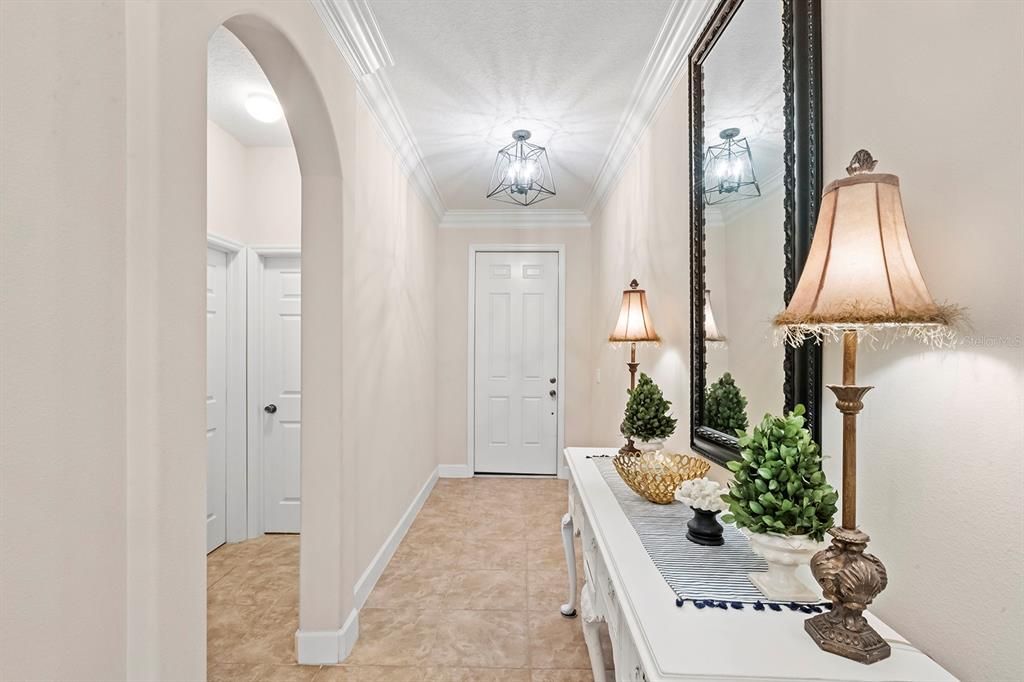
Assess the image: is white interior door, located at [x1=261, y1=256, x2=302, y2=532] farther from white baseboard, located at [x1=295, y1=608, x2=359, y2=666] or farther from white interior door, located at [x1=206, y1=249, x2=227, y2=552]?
white baseboard, located at [x1=295, y1=608, x2=359, y2=666]

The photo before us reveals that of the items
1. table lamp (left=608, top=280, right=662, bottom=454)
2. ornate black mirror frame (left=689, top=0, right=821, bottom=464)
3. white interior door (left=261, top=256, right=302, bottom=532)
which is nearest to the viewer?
ornate black mirror frame (left=689, top=0, right=821, bottom=464)

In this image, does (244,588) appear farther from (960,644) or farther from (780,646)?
(960,644)

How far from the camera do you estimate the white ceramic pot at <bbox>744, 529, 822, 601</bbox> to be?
979 millimetres

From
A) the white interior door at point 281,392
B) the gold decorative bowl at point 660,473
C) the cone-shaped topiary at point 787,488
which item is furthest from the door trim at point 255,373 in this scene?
the cone-shaped topiary at point 787,488

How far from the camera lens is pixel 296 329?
3488 millimetres

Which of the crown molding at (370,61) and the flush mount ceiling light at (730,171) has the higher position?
the crown molding at (370,61)

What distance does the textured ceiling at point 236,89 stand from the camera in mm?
2326

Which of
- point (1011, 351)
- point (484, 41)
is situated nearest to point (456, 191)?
point (484, 41)

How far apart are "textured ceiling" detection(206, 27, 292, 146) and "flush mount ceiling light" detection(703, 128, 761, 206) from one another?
76.1 inches

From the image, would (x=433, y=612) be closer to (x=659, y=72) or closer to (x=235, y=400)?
(x=235, y=400)

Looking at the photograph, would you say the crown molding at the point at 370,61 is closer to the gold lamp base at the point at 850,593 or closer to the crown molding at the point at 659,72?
the crown molding at the point at 659,72

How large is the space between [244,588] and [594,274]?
349 cm

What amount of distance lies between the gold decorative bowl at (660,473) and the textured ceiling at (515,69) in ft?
5.55

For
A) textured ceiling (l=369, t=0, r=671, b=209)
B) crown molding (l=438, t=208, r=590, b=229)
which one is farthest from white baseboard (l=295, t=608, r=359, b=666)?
crown molding (l=438, t=208, r=590, b=229)
